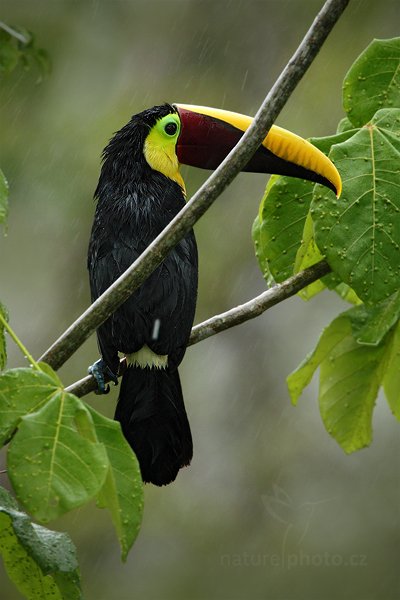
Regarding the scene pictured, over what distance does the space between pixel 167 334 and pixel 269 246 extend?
690mm

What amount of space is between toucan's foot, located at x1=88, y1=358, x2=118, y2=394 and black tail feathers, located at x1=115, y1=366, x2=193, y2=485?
55 millimetres

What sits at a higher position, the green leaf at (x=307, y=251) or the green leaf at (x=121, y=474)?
the green leaf at (x=307, y=251)

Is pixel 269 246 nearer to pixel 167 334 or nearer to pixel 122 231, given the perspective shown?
pixel 167 334

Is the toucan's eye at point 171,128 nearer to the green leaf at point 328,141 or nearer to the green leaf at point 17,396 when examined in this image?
the green leaf at point 328,141

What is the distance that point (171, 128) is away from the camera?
3439mm

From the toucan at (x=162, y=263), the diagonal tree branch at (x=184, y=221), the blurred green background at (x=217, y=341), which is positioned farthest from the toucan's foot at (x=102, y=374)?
the blurred green background at (x=217, y=341)

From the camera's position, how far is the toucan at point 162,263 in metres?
2.89

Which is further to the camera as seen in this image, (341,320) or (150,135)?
(150,135)

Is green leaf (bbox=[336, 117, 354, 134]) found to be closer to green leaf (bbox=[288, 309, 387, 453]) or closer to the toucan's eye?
green leaf (bbox=[288, 309, 387, 453])

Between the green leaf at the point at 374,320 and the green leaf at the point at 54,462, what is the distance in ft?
2.99

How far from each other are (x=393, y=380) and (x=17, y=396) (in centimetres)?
112

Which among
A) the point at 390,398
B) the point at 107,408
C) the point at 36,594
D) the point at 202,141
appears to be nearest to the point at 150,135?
the point at 202,141

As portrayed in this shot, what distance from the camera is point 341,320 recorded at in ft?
8.06

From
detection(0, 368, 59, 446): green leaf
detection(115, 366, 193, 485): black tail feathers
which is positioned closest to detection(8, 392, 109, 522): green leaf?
detection(0, 368, 59, 446): green leaf
